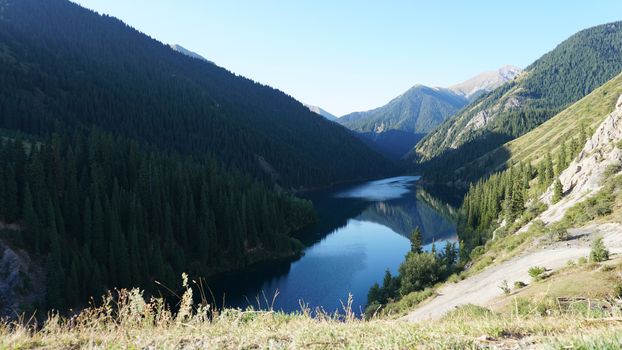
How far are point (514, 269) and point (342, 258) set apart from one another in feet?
176

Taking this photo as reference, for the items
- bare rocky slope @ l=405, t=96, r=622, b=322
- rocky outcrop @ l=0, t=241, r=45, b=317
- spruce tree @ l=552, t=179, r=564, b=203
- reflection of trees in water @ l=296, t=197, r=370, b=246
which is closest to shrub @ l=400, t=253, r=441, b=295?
bare rocky slope @ l=405, t=96, r=622, b=322

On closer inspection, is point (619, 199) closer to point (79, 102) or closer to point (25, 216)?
point (25, 216)

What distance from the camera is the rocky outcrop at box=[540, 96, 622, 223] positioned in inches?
2186

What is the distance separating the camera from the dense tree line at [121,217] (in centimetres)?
6191

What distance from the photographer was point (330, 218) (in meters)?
145

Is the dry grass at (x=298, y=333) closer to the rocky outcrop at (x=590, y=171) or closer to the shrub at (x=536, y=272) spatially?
the shrub at (x=536, y=272)

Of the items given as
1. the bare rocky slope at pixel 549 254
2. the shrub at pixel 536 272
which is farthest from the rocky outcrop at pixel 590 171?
A: the shrub at pixel 536 272

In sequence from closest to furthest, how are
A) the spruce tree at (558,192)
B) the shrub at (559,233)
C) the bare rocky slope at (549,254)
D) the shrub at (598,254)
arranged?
the shrub at (598,254) → the bare rocky slope at (549,254) → the shrub at (559,233) → the spruce tree at (558,192)

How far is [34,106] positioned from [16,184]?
125 metres

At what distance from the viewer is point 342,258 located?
8944 cm

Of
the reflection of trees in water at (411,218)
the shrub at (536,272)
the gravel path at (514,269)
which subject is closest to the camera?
A: the shrub at (536,272)

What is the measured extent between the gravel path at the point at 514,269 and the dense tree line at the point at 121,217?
51.9 m

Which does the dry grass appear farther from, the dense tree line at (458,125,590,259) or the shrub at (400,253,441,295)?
the dense tree line at (458,125,590,259)

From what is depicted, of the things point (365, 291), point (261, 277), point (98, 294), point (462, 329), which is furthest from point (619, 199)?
point (98, 294)
